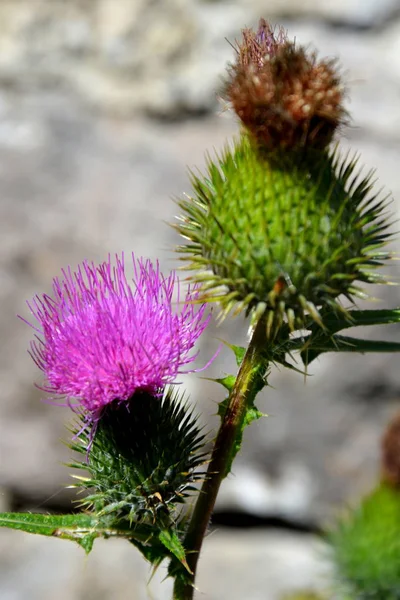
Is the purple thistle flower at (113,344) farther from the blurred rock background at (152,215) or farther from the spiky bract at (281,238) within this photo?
the blurred rock background at (152,215)

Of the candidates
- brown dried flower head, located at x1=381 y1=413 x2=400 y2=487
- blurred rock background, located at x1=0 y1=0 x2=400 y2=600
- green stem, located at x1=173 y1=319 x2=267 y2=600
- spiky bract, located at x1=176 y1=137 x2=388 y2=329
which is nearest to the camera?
spiky bract, located at x1=176 y1=137 x2=388 y2=329

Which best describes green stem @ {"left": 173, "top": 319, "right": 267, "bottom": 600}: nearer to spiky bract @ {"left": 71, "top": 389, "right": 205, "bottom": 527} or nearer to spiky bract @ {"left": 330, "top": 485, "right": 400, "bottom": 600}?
spiky bract @ {"left": 71, "top": 389, "right": 205, "bottom": 527}

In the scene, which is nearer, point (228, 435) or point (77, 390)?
point (228, 435)

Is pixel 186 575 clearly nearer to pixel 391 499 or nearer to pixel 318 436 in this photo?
pixel 391 499

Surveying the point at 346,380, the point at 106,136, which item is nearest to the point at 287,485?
the point at 346,380

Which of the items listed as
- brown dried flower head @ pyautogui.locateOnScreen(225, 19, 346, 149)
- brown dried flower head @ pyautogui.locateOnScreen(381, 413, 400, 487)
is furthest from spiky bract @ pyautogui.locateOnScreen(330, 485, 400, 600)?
brown dried flower head @ pyautogui.locateOnScreen(225, 19, 346, 149)

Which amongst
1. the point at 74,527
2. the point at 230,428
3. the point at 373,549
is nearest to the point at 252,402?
the point at 230,428

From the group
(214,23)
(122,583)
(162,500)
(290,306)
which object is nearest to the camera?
(290,306)
